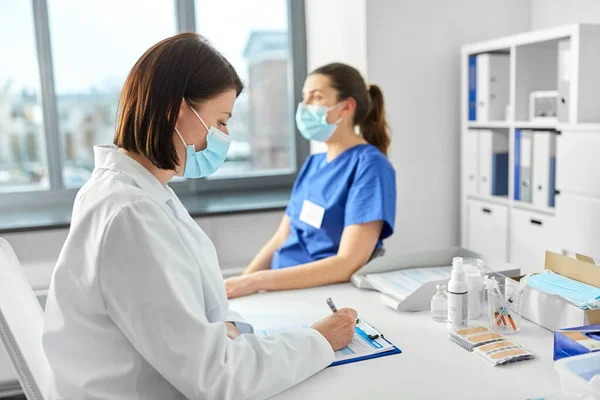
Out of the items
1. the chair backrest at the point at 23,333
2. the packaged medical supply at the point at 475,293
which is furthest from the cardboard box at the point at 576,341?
the chair backrest at the point at 23,333

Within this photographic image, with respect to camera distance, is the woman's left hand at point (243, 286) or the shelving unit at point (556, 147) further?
the shelving unit at point (556, 147)

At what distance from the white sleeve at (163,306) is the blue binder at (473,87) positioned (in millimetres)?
2145

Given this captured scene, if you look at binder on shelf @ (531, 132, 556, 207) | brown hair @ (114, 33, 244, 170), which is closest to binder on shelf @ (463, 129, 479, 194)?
binder on shelf @ (531, 132, 556, 207)

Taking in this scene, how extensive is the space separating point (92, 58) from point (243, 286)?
6.47 ft

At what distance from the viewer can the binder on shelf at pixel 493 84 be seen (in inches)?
105

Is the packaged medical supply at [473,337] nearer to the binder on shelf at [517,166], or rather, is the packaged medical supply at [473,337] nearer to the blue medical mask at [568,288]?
the blue medical mask at [568,288]

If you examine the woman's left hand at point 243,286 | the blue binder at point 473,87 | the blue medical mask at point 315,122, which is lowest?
the woman's left hand at point 243,286

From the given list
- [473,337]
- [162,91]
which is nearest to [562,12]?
[473,337]

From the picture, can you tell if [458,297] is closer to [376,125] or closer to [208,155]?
[208,155]

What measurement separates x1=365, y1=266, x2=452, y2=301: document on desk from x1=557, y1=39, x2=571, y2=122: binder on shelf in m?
0.91

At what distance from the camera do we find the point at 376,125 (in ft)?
7.27

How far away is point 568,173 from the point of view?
7.16 feet

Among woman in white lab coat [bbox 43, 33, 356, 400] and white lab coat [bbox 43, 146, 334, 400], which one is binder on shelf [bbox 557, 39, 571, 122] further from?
white lab coat [bbox 43, 146, 334, 400]

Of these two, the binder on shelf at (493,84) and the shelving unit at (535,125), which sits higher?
the binder on shelf at (493,84)
